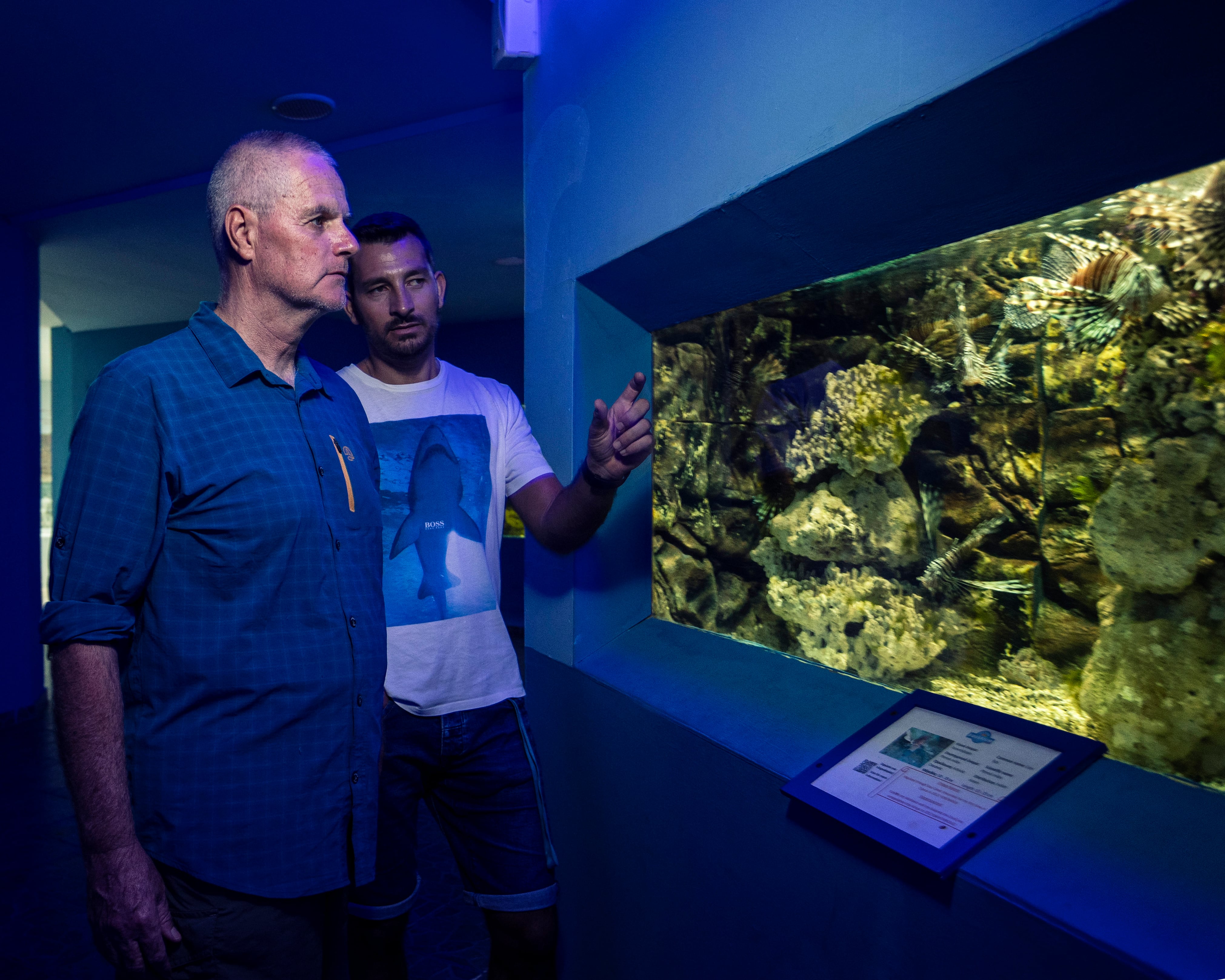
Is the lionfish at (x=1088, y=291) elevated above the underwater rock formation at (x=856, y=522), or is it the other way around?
the lionfish at (x=1088, y=291)

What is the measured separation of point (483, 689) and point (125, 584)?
2.61ft

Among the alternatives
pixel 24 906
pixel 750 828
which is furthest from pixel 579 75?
pixel 24 906

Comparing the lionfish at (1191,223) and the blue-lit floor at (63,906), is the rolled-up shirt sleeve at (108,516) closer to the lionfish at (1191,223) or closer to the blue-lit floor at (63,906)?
the lionfish at (1191,223)

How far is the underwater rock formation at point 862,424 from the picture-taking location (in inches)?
57.2

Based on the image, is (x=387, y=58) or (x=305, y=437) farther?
(x=387, y=58)

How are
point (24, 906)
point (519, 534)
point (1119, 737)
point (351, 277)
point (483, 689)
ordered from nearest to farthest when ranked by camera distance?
1. point (1119, 737)
2. point (483, 689)
3. point (351, 277)
4. point (24, 906)
5. point (519, 534)

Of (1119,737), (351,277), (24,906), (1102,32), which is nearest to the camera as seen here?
(1102,32)

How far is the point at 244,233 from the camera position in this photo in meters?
1.29

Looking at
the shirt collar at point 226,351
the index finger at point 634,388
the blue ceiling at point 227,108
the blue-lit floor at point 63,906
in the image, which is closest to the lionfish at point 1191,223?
the index finger at point 634,388

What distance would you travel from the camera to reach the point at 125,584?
1.11 m

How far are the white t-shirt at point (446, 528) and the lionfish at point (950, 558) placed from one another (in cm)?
89

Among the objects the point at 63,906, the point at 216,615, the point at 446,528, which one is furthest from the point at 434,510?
the point at 63,906

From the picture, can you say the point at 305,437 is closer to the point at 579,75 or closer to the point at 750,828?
the point at 750,828

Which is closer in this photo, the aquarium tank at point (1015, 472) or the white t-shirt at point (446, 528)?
the aquarium tank at point (1015, 472)
